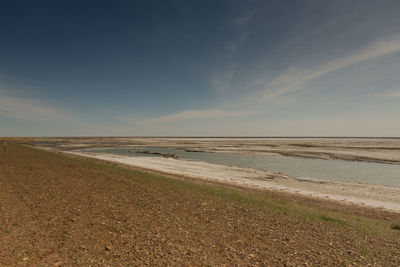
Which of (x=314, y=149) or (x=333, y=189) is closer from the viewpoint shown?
(x=333, y=189)

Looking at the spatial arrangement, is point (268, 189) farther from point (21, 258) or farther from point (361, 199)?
point (21, 258)

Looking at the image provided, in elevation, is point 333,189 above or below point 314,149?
below

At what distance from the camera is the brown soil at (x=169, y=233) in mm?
6730

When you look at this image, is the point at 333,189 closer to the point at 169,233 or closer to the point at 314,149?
the point at 169,233

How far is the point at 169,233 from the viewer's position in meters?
8.44

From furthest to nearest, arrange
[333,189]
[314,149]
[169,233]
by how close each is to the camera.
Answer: [314,149]
[333,189]
[169,233]

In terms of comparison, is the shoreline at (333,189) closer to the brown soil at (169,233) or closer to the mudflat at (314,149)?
the brown soil at (169,233)

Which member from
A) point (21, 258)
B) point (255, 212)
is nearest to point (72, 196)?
point (21, 258)

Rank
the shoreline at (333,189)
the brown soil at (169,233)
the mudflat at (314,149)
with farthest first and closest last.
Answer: the mudflat at (314,149) < the shoreline at (333,189) < the brown soil at (169,233)

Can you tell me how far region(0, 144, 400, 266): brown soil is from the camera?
22.1 ft

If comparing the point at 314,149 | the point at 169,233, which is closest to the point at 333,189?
the point at 169,233

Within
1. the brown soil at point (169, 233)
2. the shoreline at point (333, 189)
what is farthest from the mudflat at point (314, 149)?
the brown soil at point (169, 233)

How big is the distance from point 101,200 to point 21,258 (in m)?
6.11

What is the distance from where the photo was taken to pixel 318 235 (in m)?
8.84
